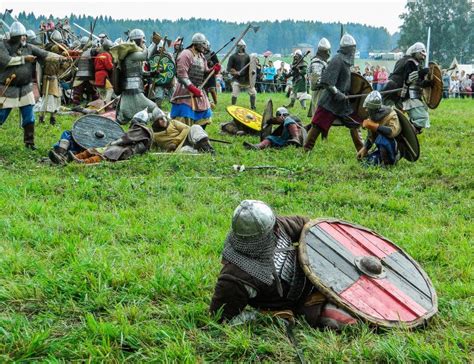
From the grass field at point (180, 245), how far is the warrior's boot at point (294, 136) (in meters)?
0.36

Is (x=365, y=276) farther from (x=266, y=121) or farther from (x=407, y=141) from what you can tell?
(x=266, y=121)

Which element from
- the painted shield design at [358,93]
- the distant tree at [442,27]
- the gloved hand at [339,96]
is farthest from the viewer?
the distant tree at [442,27]

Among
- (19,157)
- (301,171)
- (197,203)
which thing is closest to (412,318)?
(197,203)

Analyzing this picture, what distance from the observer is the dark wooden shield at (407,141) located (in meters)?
7.02

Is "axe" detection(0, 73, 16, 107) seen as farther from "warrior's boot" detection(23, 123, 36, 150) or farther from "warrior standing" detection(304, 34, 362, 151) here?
"warrior standing" detection(304, 34, 362, 151)

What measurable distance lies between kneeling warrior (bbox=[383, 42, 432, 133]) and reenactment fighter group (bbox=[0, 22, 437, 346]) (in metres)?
0.02

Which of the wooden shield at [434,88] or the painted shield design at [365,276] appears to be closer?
the painted shield design at [365,276]

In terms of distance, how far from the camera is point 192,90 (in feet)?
27.7

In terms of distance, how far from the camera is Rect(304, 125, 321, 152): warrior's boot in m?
8.05

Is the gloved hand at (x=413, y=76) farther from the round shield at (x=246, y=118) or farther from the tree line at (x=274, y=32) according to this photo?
the tree line at (x=274, y=32)

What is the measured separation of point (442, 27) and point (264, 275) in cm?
5607

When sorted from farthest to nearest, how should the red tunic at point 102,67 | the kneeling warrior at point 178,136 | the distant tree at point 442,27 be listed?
1. the distant tree at point 442,27
2. the red tunic at point 102,67
3. the kneeling warrior at point 178,136

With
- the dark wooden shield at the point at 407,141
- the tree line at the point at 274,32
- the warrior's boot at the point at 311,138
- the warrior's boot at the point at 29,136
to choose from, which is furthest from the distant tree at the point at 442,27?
the warrior's boot at the point at 29,136

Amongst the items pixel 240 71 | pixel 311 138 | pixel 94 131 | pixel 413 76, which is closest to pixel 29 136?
pixel 94 131
